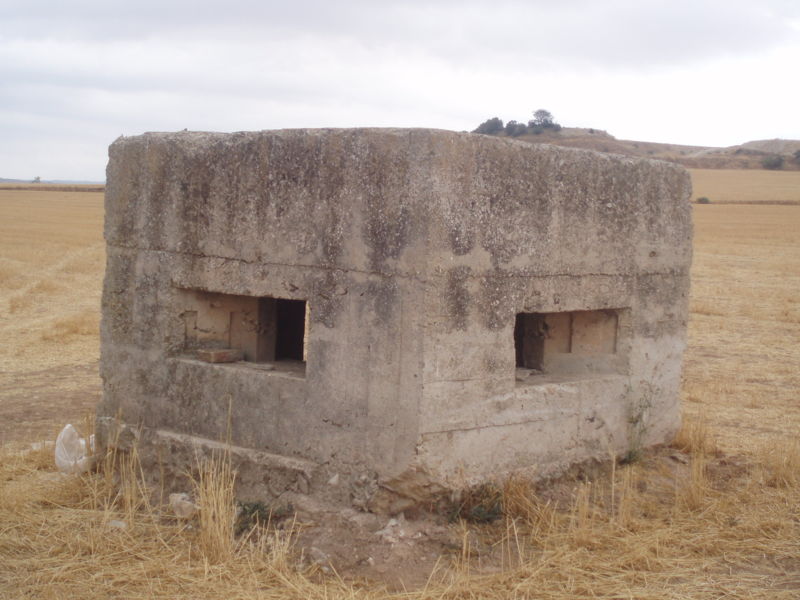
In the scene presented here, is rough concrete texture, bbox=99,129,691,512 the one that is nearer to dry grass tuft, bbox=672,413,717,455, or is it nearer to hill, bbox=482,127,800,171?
dry grass tuft, bbox=672,413,717,455

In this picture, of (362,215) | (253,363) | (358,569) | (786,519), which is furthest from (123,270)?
(786,519)

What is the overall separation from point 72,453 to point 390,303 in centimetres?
259

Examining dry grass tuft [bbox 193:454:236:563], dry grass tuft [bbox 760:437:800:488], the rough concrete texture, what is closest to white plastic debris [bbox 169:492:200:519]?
dry grass tuft [bbox 193:454:236:563]

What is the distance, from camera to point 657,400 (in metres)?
5.44

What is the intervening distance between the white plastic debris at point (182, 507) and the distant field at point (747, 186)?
34.2 metres

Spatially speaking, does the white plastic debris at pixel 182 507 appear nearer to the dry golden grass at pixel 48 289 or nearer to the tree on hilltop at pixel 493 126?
the dry golden grass at pixel 48 289

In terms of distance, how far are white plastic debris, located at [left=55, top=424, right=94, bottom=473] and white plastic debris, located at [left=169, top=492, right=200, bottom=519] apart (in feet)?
3.17

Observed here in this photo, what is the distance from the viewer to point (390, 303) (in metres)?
4.16

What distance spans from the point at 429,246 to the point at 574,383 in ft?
4.51

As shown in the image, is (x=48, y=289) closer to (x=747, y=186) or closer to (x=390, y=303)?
(x=390, y=303)

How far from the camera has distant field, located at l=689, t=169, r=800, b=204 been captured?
1593 inches

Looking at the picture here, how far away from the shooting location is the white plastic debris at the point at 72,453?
5.25m

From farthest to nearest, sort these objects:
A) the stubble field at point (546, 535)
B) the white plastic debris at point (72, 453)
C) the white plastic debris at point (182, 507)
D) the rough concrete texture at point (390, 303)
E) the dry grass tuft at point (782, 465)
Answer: the white plastic debris at point (72, 453)
the dry grass tuft at point (782, 465)
the white plastic debris at point (182, 507)
the rough concrete texture at point (390, 303)
the stubble field at point (546, 535)

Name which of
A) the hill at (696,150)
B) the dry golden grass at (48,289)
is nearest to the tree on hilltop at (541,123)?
the hill at (696,150)
